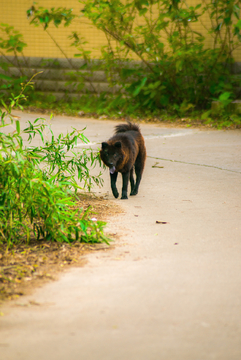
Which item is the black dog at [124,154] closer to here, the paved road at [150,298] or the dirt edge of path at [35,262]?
the paved road at [150,298]

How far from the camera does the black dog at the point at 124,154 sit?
14.9 ft

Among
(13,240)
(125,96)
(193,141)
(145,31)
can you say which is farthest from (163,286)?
(125,96)

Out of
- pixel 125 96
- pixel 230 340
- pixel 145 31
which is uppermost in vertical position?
pixel 145 31

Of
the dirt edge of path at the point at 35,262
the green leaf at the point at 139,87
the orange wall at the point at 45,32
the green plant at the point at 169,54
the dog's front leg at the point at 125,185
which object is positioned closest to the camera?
the dirt edge of path at the point at 35,262

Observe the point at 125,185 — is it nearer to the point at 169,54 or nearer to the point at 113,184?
the point at 113,184

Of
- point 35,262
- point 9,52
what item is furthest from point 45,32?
point 35,262

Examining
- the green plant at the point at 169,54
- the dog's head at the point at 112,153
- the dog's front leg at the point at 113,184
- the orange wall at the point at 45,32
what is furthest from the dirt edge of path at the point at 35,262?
the orange wall at the point at 45,32

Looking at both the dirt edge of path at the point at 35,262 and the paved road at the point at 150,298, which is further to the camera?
the dirt edge of path at the point at 35,262

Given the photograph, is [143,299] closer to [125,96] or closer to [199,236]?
[199,236]

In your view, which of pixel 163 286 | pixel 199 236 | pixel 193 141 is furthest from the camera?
pixel 193 141

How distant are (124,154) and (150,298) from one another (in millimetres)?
2392

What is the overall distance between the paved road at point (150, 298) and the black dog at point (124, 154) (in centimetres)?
42

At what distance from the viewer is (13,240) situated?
3.27 meters

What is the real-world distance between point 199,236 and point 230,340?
4.92 feet
